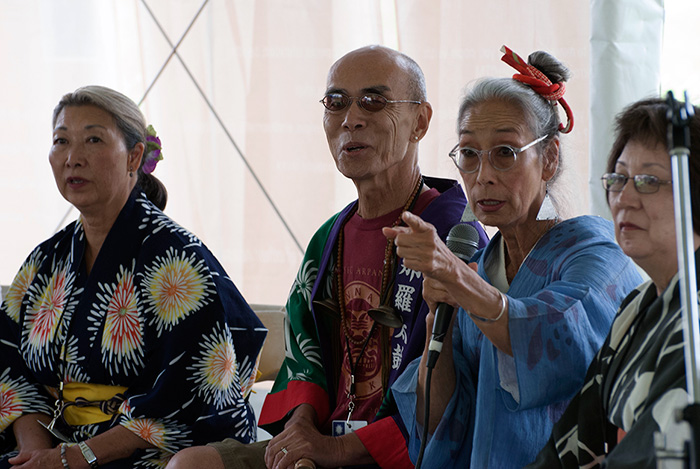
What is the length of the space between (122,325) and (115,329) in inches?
0.8

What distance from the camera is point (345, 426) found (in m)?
1.79

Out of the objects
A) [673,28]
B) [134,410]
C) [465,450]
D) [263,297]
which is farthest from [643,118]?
[263,297]

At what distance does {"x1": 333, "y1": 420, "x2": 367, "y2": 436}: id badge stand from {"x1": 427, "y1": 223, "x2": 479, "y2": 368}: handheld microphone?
435mm

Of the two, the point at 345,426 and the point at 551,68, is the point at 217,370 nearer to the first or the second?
the point at 345,426

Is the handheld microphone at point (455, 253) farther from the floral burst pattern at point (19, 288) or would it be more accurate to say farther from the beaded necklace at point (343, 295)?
the floral burst pattern at point (19, 288)

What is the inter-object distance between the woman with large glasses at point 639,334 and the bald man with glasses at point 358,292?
1.67 ft

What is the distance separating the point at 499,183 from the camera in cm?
152

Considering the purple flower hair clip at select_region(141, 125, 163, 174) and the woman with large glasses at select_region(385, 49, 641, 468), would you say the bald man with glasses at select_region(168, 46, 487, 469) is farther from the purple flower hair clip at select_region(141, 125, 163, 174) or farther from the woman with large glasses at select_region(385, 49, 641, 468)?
the purple flower hair clip at select_region(141, 125, 163, 174)

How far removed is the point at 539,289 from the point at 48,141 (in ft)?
9.32

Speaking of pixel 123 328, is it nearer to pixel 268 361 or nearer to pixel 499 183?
pixel 268 361

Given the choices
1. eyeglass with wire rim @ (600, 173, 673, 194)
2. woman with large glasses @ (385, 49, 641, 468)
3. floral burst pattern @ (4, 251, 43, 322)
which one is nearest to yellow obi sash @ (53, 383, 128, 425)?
floral burst pattern @ (4, 251, 43, 322)

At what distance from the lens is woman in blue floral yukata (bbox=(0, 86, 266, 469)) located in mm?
1942

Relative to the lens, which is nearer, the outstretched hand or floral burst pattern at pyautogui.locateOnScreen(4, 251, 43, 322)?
the outstretched hand

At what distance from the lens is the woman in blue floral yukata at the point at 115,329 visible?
1.94 metres
